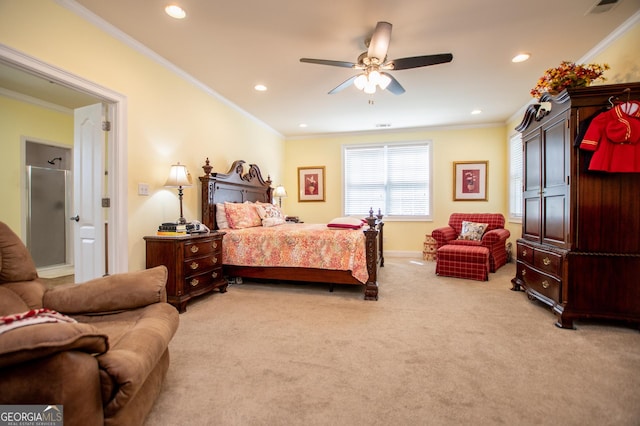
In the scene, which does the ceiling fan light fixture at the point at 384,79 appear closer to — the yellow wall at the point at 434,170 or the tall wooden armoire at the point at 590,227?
the tall wooden armoire at the point at 590,227

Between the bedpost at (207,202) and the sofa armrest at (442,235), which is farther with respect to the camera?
the sofa armrest at (442,235)

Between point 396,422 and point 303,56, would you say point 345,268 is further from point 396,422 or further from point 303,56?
point 303,56

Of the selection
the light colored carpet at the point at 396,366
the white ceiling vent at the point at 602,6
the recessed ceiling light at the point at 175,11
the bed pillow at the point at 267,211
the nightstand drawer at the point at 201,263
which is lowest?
the light colored carpet at the point at 396,366

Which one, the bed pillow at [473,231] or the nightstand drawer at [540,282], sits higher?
the bed pillow at [473,231]

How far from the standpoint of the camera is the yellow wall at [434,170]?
18.9 feet

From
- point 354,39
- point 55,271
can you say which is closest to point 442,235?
point 354,39

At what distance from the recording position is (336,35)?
9.16ft

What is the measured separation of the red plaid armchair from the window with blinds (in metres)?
0.77

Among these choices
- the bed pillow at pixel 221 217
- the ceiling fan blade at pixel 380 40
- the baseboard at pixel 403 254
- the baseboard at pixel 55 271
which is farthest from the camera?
the baseboard at pixel 403 254

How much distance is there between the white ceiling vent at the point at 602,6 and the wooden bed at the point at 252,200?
258cm

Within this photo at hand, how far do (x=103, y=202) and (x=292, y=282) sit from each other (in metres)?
2.37

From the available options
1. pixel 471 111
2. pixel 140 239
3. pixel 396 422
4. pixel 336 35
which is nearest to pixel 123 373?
pixel 396 422

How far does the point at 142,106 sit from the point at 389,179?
4.70 metres

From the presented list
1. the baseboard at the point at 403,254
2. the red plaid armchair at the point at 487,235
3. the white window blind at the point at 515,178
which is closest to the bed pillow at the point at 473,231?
the red plaid armchair at the point at 487,235
